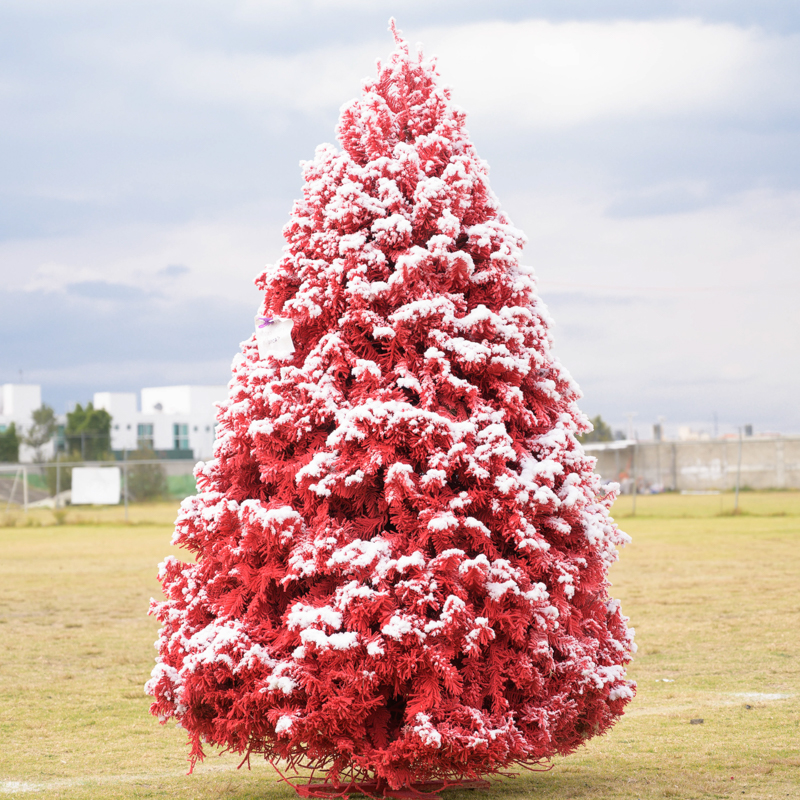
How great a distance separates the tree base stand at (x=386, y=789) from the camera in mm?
4781

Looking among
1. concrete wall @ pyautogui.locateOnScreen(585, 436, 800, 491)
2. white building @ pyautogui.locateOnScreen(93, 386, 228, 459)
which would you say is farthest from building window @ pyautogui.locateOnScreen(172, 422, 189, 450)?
concrete wall @ pyautogui.locateOnScreen(585, 436, 800, 491)

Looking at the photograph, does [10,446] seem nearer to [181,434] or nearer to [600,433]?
[181,434]

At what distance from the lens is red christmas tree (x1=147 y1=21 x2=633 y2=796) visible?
14.4ft

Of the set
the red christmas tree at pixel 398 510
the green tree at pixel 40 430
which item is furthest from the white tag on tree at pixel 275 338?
the green tree at pixel 40 430

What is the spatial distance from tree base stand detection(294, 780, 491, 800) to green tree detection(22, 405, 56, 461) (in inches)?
2973

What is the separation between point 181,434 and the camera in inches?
3696

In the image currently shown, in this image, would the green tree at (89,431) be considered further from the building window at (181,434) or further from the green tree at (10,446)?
the building window at (181,434)

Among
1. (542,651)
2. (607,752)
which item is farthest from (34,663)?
(542,651)

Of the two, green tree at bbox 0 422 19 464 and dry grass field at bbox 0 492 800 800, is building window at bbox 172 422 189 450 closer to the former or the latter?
green tree at bbox 0 422 19 464

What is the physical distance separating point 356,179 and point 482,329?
0.98 m

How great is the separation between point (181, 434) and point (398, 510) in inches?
3609

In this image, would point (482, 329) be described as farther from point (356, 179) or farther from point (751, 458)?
point (751, 458)

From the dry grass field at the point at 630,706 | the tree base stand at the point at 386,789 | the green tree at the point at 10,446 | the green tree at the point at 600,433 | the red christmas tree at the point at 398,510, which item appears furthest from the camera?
the green tree at the point at 10,446

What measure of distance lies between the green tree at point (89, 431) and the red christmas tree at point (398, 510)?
7122 centimetres
